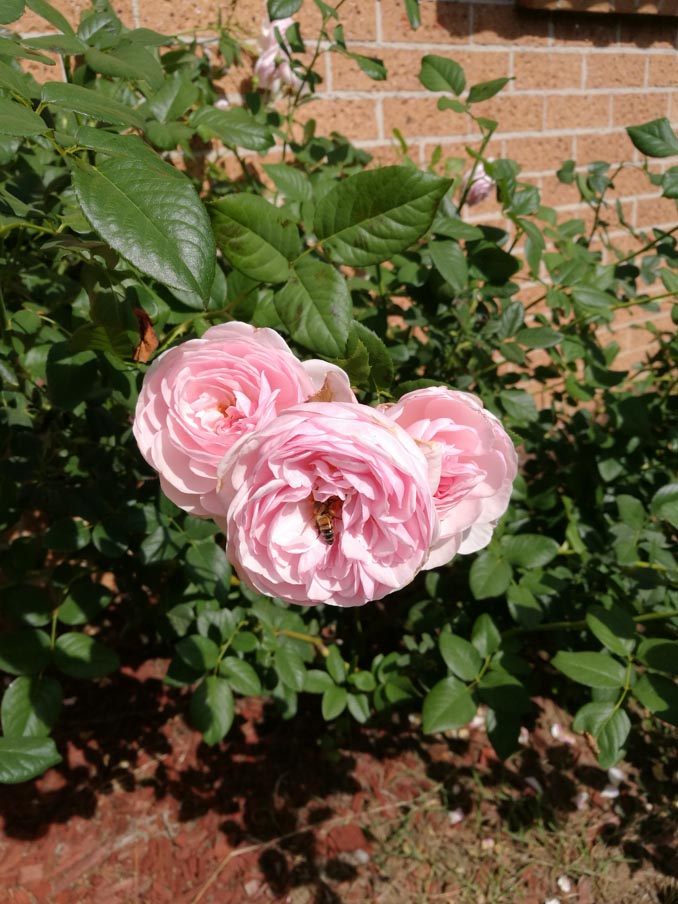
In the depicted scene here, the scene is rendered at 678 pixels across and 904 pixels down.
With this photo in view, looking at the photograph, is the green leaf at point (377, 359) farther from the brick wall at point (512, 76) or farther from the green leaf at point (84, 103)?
the brick wall at point (512, 76)

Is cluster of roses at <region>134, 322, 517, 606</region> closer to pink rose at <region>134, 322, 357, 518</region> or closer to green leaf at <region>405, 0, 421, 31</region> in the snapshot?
pink rose at <region>134, 322, 357, 518</region>

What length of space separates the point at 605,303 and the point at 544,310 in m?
1.49

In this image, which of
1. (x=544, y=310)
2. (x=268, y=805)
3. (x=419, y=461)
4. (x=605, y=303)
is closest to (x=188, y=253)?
(x=419, y=461)

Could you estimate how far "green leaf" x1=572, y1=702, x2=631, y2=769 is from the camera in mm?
917

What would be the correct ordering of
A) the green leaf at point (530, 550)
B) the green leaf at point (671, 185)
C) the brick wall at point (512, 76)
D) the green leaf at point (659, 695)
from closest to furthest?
the green leaf at point (659, 695), the green leaf at point (671, 185), the green leaf at point (530, 550), the brick wall at point (512, 76)

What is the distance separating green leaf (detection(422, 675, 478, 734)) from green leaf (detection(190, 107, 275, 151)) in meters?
0.87

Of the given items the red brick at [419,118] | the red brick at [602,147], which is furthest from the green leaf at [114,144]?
the red brick at [602,147]

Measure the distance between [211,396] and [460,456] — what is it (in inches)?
8.9

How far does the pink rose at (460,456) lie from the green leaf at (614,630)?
17.1 inches

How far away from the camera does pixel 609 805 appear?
149 centimetres

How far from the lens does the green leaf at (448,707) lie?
1.01 meters

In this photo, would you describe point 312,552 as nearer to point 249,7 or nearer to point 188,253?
point 188,253

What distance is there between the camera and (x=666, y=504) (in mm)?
1020

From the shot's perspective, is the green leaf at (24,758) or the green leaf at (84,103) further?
the green leaf at (24,758)
